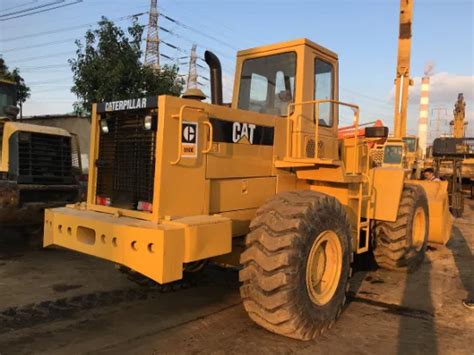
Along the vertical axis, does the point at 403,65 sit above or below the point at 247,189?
above

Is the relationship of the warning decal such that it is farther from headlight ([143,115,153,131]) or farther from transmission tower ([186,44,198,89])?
transmission tower ([186,44,198,89])

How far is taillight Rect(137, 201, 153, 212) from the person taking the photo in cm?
430

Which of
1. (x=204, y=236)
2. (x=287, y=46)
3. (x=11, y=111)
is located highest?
(x=287, y=46)

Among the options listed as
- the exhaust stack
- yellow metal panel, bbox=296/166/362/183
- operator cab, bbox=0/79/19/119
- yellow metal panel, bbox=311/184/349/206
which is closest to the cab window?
yellow metal panel, bbox=296/166/362/183

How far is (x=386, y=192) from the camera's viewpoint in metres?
6.60

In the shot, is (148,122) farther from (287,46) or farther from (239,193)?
(287,46)

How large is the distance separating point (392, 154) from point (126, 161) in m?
12.4

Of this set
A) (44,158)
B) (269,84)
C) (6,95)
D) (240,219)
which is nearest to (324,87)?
(269,84)

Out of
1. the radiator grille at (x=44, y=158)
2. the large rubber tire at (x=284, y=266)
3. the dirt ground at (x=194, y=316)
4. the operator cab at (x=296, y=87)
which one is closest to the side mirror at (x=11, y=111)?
the radiator grille at (x=44, y=158)

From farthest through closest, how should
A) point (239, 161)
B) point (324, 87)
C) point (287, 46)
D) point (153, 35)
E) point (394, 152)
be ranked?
1. point (153, 35)
2. point (394, 152)
3. point (324, 87)
4. point (287, 46)
5. point (239, 161)

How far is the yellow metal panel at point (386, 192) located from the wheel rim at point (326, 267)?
6.34ft

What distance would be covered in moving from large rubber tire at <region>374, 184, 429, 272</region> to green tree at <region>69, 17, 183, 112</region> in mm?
7185

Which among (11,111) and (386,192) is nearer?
(386,192)

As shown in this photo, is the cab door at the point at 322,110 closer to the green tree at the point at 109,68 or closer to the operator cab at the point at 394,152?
the green tree at the point at 109,68
